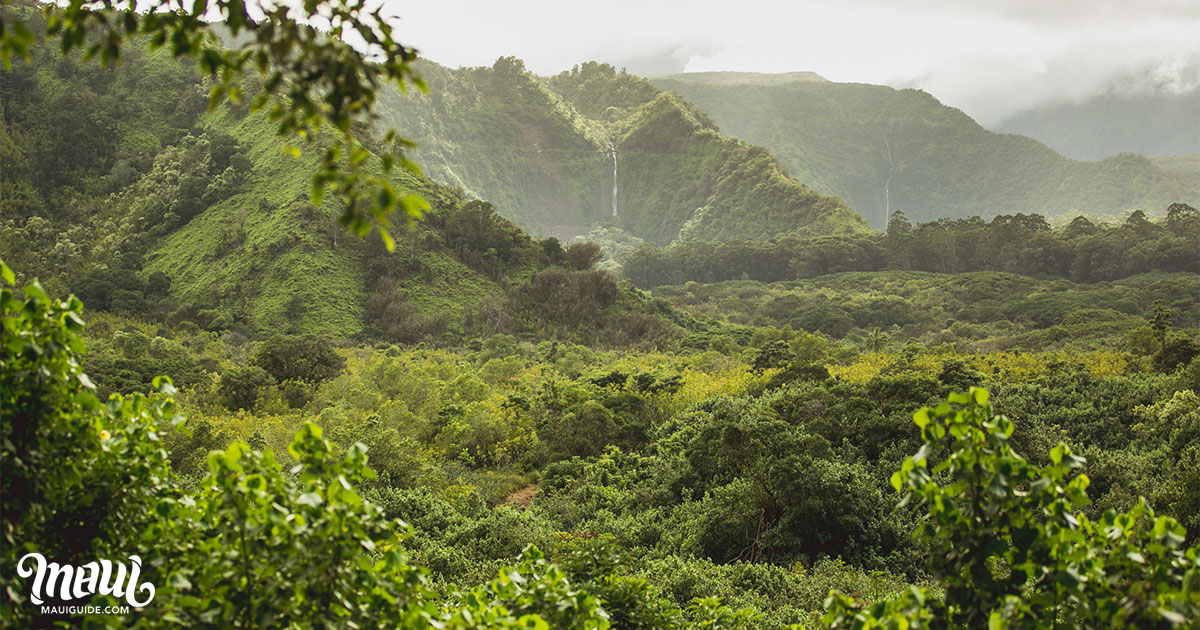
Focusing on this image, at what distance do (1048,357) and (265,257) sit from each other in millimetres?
29091

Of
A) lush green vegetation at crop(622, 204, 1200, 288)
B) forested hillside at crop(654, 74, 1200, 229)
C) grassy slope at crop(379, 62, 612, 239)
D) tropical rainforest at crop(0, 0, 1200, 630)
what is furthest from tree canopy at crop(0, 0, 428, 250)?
forested hillside at crop(654, 74, 1200, 229)

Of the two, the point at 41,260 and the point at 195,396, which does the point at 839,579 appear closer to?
the point at 195,396

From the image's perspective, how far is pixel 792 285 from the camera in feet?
174

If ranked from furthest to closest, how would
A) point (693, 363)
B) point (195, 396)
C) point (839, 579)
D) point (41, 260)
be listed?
point (41, 260) → point (693, 363) → point (195, 396) → point (839, 579)

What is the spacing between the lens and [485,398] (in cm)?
1661

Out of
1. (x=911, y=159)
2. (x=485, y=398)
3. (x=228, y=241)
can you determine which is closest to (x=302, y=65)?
(x=485, y=398)

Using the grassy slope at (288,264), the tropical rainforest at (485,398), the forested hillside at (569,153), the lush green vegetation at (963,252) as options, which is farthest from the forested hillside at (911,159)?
the grassy slope at (288,264)

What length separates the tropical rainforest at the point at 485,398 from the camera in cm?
198

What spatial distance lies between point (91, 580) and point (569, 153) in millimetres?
102353

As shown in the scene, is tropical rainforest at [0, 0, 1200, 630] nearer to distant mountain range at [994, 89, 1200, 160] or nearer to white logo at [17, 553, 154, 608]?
white logo at [17, 553, 154, 608]

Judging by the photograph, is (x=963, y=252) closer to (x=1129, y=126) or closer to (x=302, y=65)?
(x=302, y=65)

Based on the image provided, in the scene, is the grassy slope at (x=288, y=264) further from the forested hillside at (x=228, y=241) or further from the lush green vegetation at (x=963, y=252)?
the lush green vegetation at (x=963, y=252)

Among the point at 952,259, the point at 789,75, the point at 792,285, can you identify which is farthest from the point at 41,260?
the point at 789,75

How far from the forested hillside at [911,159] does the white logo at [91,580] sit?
11383 centimetres
